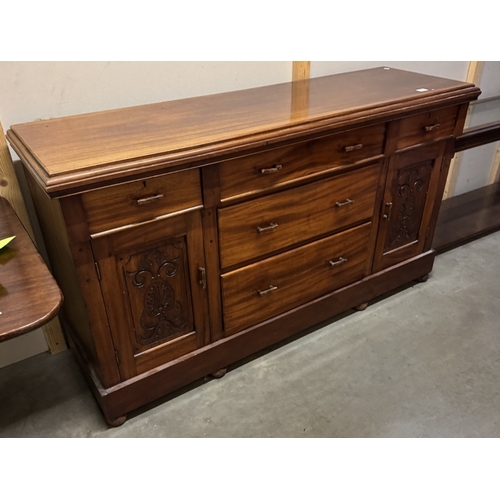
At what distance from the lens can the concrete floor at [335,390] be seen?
1.63m

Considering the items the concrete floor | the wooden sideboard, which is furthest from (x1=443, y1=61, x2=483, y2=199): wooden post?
the concrete floor

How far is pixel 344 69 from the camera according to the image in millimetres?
2170

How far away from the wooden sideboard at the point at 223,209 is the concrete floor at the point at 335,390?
0.30 feet

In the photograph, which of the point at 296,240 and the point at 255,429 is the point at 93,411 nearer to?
the point at 255,429

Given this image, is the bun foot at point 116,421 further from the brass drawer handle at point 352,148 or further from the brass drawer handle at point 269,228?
the brass drawer handle at point 352,148

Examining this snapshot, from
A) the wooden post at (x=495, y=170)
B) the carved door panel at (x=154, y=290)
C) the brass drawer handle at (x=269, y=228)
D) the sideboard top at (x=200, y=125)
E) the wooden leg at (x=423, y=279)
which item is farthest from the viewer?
the wooden post at (x=495, y=170)

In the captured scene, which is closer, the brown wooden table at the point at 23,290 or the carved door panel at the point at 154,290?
the brown wooden table at the point at 23,290

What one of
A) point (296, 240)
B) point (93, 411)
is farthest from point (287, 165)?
point (93, 411)

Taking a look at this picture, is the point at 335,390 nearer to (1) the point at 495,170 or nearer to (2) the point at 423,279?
(2) the point at 423,279

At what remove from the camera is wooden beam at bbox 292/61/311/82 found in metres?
2.01

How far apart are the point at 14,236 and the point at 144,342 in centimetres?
52

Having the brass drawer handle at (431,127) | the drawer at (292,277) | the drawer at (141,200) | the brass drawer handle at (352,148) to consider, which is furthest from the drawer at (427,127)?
the drawer at (141,200)

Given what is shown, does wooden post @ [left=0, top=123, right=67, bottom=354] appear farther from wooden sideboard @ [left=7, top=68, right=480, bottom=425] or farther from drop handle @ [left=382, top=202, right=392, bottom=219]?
drop handle @ [left=382, top=202, right=392, bottom=219]

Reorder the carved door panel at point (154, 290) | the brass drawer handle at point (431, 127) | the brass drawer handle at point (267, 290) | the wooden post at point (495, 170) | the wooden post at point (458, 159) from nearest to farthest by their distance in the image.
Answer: the carved door panel at point (154, 290)
the brass drawer handle at point (267, 290)
the brass drawer handle at point (431, 127)
the wooden post at point (458, 159)
the wooden post at point (495, 170)
